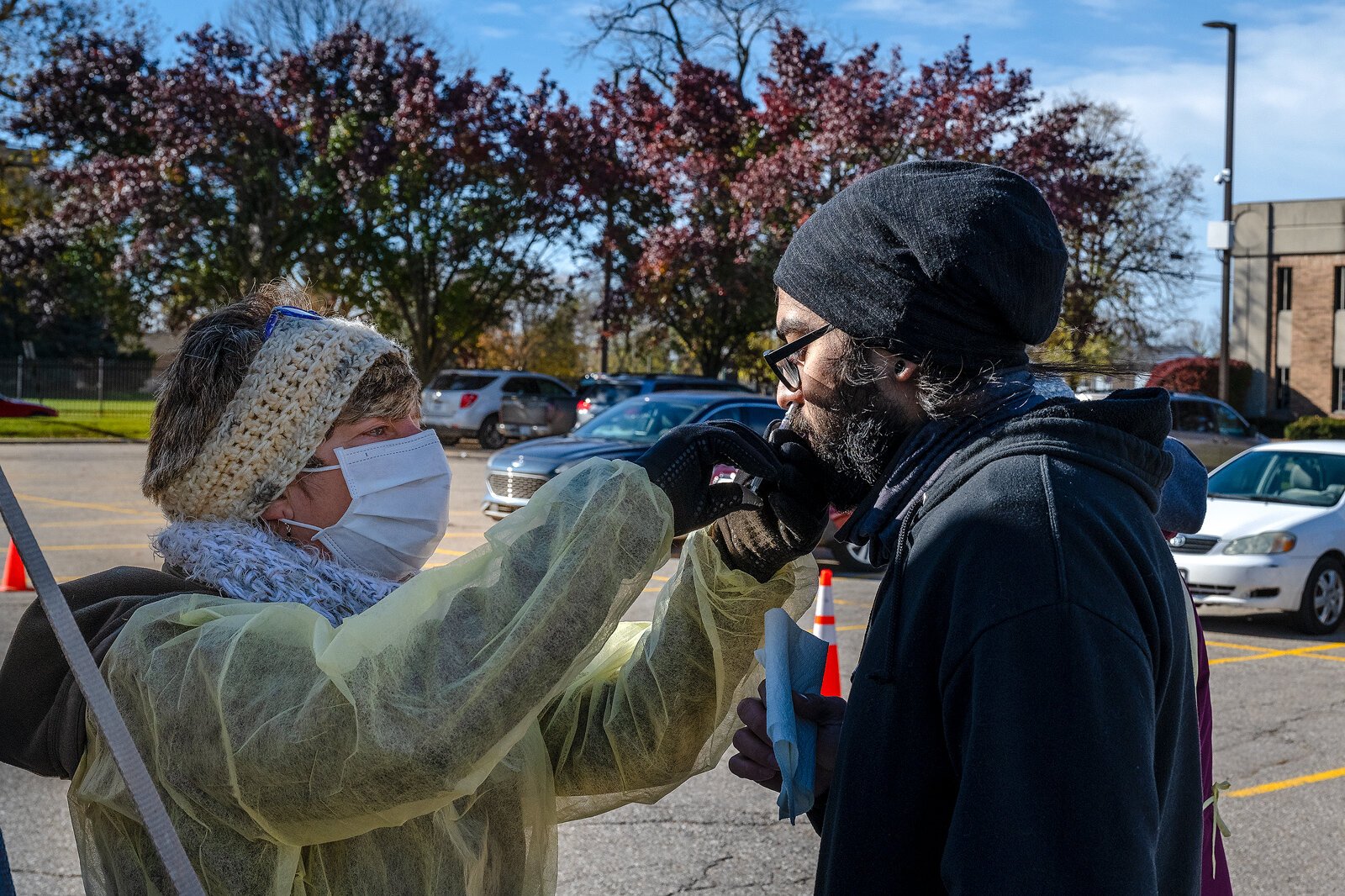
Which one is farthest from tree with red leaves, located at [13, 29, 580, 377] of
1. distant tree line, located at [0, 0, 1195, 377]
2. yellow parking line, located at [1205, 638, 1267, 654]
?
yellow parking line, located at [1205, 638, 1267, 654]

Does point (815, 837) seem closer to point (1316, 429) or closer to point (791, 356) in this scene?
point (791, 356)

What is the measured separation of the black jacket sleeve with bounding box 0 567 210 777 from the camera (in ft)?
6.18

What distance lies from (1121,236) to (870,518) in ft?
117

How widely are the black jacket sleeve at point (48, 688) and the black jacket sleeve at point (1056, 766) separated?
4.16ft

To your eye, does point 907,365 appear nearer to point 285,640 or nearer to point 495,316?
point 285,640

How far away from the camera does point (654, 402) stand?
1409 centimetres

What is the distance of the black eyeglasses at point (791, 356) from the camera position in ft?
6.05

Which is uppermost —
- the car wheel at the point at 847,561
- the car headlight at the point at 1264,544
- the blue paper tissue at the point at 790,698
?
the blue paper tissue at the point at 790,698

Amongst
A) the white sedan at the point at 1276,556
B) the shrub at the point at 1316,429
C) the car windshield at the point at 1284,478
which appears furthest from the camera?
the shrub at the point at 1316,429

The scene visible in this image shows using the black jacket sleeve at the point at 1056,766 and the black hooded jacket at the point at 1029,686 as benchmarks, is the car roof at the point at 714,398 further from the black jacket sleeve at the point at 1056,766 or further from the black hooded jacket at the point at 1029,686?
the black jacket sleeve at the point at 1056,766

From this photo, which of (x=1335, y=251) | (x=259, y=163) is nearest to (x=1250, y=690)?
(x=259, y=163)

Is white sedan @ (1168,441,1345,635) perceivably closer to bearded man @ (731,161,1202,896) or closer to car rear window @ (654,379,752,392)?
bearded man @ (731,161,1202,896)

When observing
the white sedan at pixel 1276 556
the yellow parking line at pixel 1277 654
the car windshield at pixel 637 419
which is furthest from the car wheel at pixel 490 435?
the yellow parking line at pixel 1277 654

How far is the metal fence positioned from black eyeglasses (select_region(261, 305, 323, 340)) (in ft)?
110
